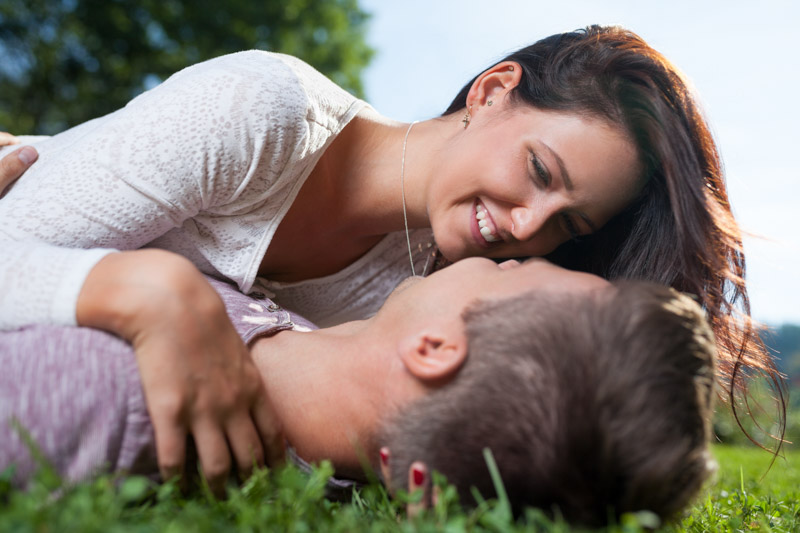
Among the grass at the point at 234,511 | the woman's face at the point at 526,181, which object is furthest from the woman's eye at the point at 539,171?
the grass at the point at 234,511

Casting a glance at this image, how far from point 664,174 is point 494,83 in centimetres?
103

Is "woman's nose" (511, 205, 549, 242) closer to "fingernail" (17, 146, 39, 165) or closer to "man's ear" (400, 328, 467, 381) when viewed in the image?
"man's ear" (400, 328, 467, 381)

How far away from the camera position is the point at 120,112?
2.85m

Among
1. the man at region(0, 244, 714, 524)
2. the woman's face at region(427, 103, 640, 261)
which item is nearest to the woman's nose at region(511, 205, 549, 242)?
the woman's face at region(427, 103, 640, 261)

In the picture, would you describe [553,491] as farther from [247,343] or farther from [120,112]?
[120,112]

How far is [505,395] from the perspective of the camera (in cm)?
178

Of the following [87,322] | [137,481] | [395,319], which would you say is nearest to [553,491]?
[395,319]

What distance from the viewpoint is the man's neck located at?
7.00ft

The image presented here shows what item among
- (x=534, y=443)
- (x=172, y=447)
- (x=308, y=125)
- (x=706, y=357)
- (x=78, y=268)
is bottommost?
(x=172, y=447)

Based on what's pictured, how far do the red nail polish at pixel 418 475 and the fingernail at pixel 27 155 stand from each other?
8.02ft

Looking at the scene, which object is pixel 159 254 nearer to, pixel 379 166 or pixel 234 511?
pixel 234 511

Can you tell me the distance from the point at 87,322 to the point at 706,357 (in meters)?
1.85

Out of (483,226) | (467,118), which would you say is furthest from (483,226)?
(467,118)

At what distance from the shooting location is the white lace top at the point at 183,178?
7.93 feet
